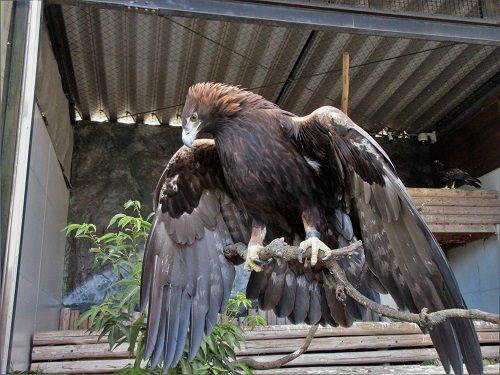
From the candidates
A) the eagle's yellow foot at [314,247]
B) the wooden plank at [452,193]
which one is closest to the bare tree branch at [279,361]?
the eagle's yellow foot at [314,247]

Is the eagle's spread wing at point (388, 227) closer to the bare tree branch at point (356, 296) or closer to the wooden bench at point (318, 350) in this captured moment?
the bare tree branch at point (356, 296)

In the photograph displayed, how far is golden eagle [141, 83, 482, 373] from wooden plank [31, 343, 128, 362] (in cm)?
174

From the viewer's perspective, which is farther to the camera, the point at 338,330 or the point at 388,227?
the point at 338,330

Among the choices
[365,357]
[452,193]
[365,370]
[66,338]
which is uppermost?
[452,193]

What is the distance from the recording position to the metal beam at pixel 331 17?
272 cm

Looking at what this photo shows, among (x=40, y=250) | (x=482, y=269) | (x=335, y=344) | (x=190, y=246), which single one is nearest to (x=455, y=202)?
(x=482, y=269)

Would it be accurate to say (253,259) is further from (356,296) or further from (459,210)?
(459,210)

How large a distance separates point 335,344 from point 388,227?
2387 mm

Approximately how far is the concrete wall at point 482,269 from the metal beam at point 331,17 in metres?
3.32

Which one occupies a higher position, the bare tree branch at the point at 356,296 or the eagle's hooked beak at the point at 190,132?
the eagle's hooked beak at the point at 190,132

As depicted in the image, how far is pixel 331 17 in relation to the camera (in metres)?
2.94

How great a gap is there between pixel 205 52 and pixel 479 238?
3798 millimetres

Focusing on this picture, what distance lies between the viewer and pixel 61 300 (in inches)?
231

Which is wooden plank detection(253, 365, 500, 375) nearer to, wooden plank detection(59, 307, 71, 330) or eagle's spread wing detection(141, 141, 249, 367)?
eagle's spread wing detection(141, 141, 249, 367)
